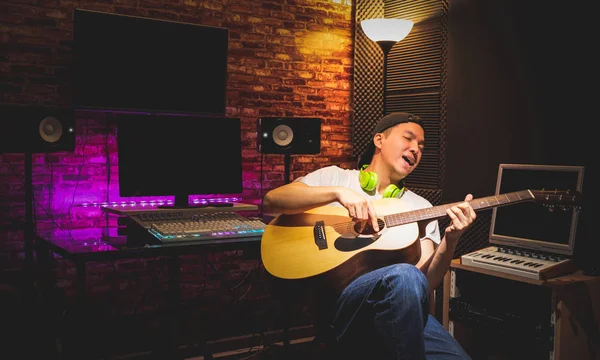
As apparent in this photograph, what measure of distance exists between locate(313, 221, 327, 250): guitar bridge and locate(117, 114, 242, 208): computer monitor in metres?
1.29

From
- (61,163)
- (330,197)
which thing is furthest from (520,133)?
(61,163)

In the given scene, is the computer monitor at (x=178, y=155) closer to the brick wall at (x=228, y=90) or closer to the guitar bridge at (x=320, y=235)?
the brick wall at (x=228, y=90)

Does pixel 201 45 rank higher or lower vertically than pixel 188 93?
higher

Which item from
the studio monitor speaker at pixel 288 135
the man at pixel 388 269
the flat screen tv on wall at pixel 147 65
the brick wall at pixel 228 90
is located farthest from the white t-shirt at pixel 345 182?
the brick wall at pixel 228 90

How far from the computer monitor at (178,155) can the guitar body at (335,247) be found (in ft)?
3.76

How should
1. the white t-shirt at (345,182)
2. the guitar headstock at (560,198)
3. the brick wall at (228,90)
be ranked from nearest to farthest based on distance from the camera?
the guitar headstock at (560,198) → the white t-shirt at (345,182) → the brick wall at (228,90)

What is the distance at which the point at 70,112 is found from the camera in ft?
9.99

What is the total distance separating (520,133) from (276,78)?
6.11ft

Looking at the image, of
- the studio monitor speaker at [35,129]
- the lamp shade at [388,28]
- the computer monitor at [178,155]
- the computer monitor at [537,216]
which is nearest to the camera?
the studio monitor speaker at [35,129]

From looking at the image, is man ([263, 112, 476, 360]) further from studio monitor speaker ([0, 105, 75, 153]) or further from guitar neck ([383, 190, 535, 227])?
studio monitor speaker ([0, 105, 75, 153])

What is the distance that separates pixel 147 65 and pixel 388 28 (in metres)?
1.75

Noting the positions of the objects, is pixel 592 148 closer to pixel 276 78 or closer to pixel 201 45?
pixel 276 78

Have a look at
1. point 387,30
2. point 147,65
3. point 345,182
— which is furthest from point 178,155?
point 387,30

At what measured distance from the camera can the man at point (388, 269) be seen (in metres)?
1.82
